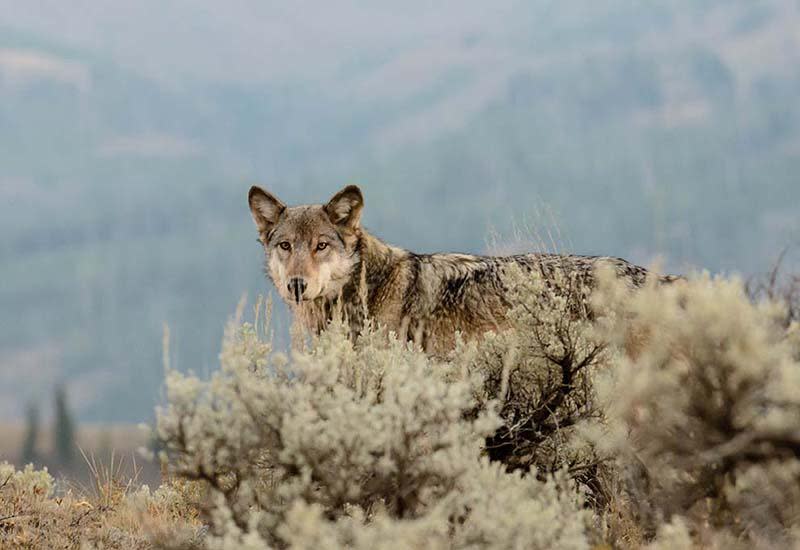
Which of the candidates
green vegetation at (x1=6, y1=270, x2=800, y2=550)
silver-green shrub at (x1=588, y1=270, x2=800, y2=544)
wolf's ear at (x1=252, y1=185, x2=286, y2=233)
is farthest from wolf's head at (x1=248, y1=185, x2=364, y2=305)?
silver-green shrub at (x1=588, y1=270, x2=800, y2=544)

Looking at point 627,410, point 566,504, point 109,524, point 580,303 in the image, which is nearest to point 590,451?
point 580,303

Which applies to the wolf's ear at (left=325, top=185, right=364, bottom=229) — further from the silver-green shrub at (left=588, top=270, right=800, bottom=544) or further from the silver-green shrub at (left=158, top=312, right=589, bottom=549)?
the silver-green shrub at (left=588, top=270, right=800, bottom=544)

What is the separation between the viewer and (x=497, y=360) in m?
6.44

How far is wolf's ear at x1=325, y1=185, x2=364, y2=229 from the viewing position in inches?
302

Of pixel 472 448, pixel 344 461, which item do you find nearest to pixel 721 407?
pixel 472 448

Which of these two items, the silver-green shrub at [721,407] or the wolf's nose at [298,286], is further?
the wolf's nose at [298,286]

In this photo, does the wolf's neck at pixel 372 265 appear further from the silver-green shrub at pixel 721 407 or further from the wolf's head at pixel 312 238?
the silver-green shrub at pixel 721 407

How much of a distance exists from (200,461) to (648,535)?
228cm

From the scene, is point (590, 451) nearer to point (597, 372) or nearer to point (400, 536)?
point (597, 372)

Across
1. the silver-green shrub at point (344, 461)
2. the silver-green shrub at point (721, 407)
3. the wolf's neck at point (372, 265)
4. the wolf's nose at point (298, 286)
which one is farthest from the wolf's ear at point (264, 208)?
the silver-green shrub at point (721, 407)

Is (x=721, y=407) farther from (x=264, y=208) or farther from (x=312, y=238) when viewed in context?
(x=264, y=208)

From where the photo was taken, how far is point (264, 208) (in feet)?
25.6

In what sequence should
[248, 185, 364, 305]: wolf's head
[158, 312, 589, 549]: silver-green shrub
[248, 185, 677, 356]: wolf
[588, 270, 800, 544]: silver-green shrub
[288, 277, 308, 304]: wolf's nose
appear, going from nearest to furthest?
[588, 270, 800, 544]: silver-green shrub < [158, 312, 589, 549]: silver-green shrub < [288, 277, 308, 304]: wolf's nose < [248, 185, 364, 305]: wolf's head < [248, 185, 677, 356]: wolf

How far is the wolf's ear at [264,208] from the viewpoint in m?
7.76
